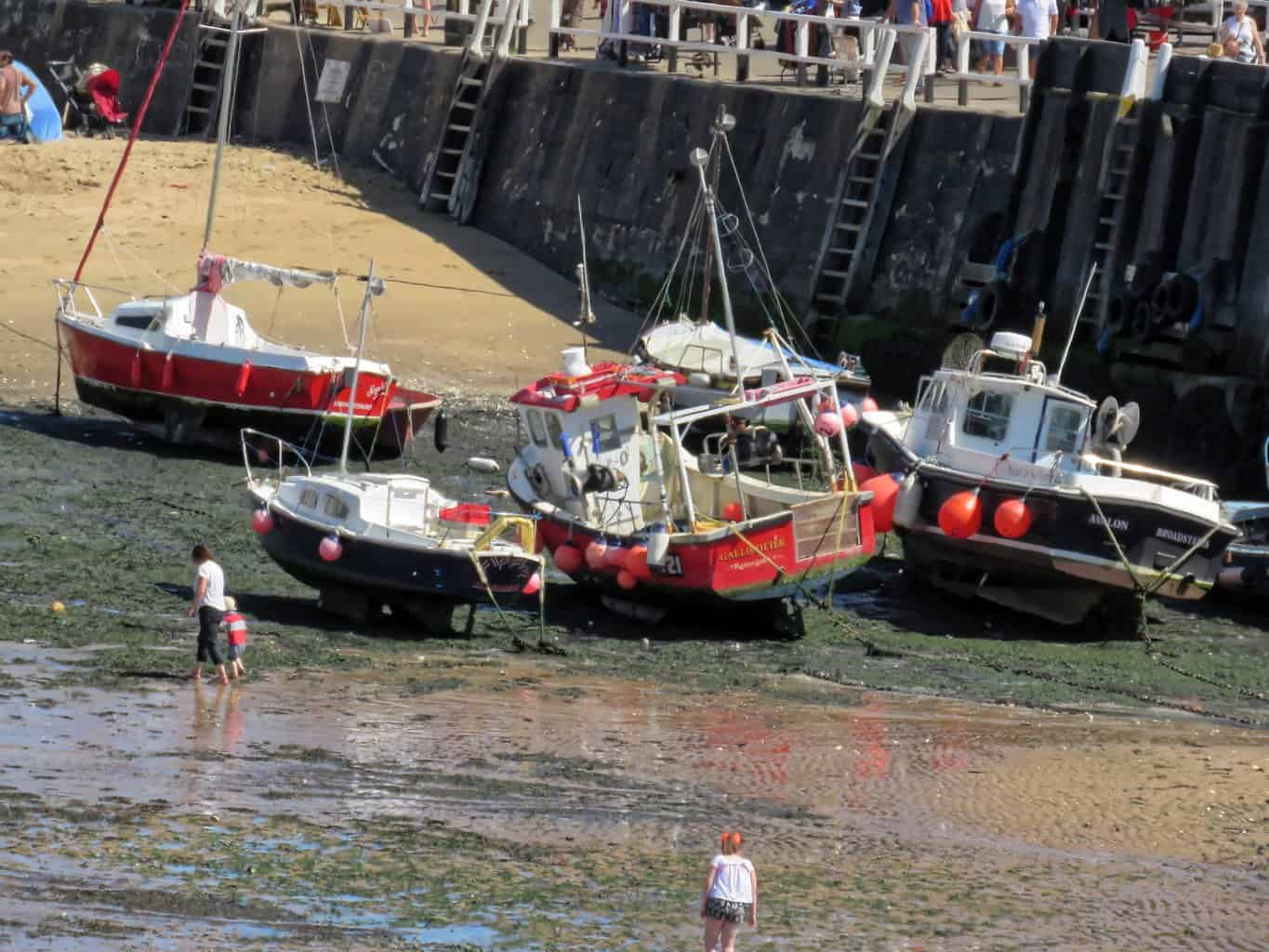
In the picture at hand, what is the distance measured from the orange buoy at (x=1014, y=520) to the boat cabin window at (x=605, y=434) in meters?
3.40


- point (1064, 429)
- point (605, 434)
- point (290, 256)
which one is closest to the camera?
point (605, 434)

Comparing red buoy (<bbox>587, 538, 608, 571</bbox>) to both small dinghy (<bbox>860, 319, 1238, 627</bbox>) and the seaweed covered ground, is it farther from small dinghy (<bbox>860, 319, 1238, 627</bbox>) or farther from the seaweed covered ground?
small dinghy (<bbox>860, 319, 1238, 627</bbox>)

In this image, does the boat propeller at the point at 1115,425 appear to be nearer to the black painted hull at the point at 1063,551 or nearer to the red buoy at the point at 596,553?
the black painted hull at the point at 1063,551

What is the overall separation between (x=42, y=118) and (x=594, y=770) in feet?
72.4

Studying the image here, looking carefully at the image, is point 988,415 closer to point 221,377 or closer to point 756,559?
point 756,559

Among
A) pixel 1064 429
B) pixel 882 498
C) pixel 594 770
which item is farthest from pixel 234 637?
pixel 1064 429

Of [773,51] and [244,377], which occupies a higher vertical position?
[773,51]

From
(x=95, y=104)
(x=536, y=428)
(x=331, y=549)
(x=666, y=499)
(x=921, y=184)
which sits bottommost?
(x=331, y=549)

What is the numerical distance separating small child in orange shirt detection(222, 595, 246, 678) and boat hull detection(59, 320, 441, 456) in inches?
323

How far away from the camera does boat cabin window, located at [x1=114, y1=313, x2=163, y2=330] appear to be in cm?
2609

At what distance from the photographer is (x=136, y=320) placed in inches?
1030

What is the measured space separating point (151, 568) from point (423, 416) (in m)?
5.75

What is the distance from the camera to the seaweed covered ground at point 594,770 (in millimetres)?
12188

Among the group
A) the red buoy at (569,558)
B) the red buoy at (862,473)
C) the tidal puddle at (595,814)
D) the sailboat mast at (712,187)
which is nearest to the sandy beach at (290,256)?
the sailboat mast at (712,187)
